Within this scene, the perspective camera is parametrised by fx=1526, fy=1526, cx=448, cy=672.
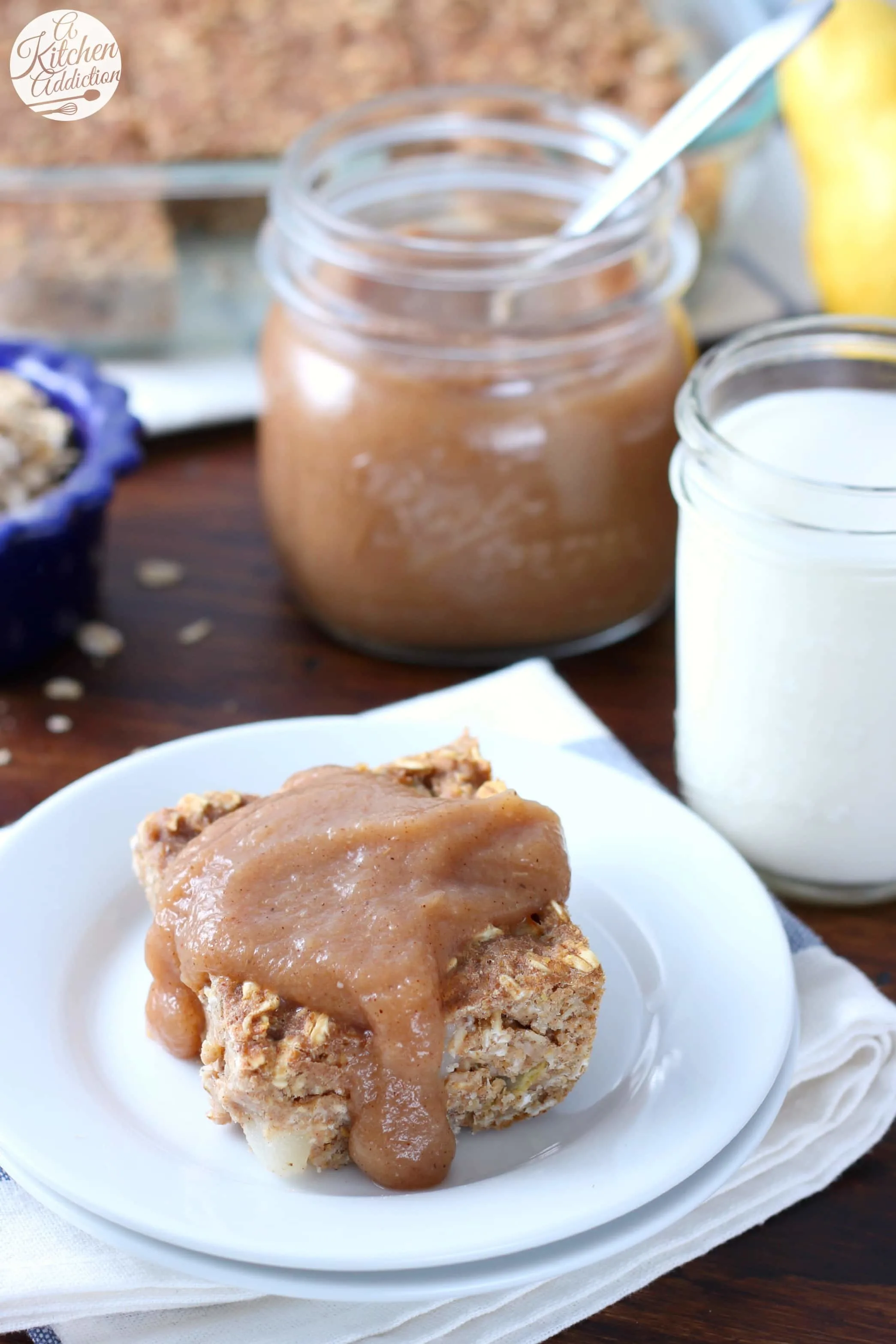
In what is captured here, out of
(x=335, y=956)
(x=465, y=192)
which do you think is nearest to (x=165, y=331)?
(x=465, y=192)

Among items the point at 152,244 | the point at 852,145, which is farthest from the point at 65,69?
the point at 852,145

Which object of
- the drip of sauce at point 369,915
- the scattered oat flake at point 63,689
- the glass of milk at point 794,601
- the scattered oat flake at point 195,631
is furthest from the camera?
the scattered oat flake at point 195,631

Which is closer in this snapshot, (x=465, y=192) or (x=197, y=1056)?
(x=197, y=1056)

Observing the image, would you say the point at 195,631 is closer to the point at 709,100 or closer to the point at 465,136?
the point at 465,136

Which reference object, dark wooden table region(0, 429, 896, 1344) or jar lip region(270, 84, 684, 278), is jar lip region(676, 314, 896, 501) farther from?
dark wooden table region(0, 429, 896, 1344)

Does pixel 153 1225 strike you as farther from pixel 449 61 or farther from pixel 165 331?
pixel 449 61

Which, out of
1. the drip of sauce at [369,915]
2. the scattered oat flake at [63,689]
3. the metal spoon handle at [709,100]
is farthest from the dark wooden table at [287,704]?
the metal spoon handle at [709,100]

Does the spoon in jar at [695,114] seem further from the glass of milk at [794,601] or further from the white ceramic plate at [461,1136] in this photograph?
the white ceramic plate at [461,1136]
